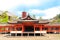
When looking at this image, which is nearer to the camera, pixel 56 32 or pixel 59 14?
pixel 56 32

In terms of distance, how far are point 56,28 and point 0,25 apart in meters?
14.4

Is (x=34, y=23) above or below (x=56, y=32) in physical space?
above

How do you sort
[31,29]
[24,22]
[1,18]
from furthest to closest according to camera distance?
1. [1,18]
2. [31,29]
3. [24,22]

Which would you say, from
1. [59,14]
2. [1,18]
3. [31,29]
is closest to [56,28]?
[31,29]

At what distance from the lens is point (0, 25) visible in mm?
41969

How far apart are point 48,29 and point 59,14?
66.7 meters

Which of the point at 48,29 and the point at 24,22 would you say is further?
the point at 48,29

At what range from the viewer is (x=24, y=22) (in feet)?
110

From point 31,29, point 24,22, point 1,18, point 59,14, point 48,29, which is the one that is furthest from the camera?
point 59,14

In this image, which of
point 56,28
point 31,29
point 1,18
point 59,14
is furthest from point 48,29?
point 59,14

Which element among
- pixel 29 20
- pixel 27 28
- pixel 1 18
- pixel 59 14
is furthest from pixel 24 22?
pixel 59 14

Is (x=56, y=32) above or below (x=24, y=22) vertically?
below

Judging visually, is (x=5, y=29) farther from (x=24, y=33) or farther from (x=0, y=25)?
(x=24, y=33)

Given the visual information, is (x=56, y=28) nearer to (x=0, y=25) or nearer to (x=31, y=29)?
(x=31, y=29)
